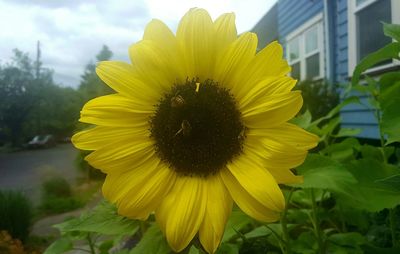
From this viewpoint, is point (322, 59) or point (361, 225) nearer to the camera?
point (361, 225)

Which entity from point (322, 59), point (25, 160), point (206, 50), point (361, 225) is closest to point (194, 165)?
point (206, 50)

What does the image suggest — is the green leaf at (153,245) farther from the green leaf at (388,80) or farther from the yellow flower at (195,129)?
the green leaf at (388,80)

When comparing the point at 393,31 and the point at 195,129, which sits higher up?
the point at 393,31

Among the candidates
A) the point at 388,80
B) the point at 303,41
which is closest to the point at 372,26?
the point at 303,41

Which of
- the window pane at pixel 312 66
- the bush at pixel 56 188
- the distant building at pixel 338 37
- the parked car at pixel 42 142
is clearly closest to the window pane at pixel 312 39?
the distant building at pixel 338 37

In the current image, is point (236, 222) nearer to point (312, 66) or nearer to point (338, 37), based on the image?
point (338, 37)

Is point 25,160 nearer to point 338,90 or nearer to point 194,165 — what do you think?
point 338,90
